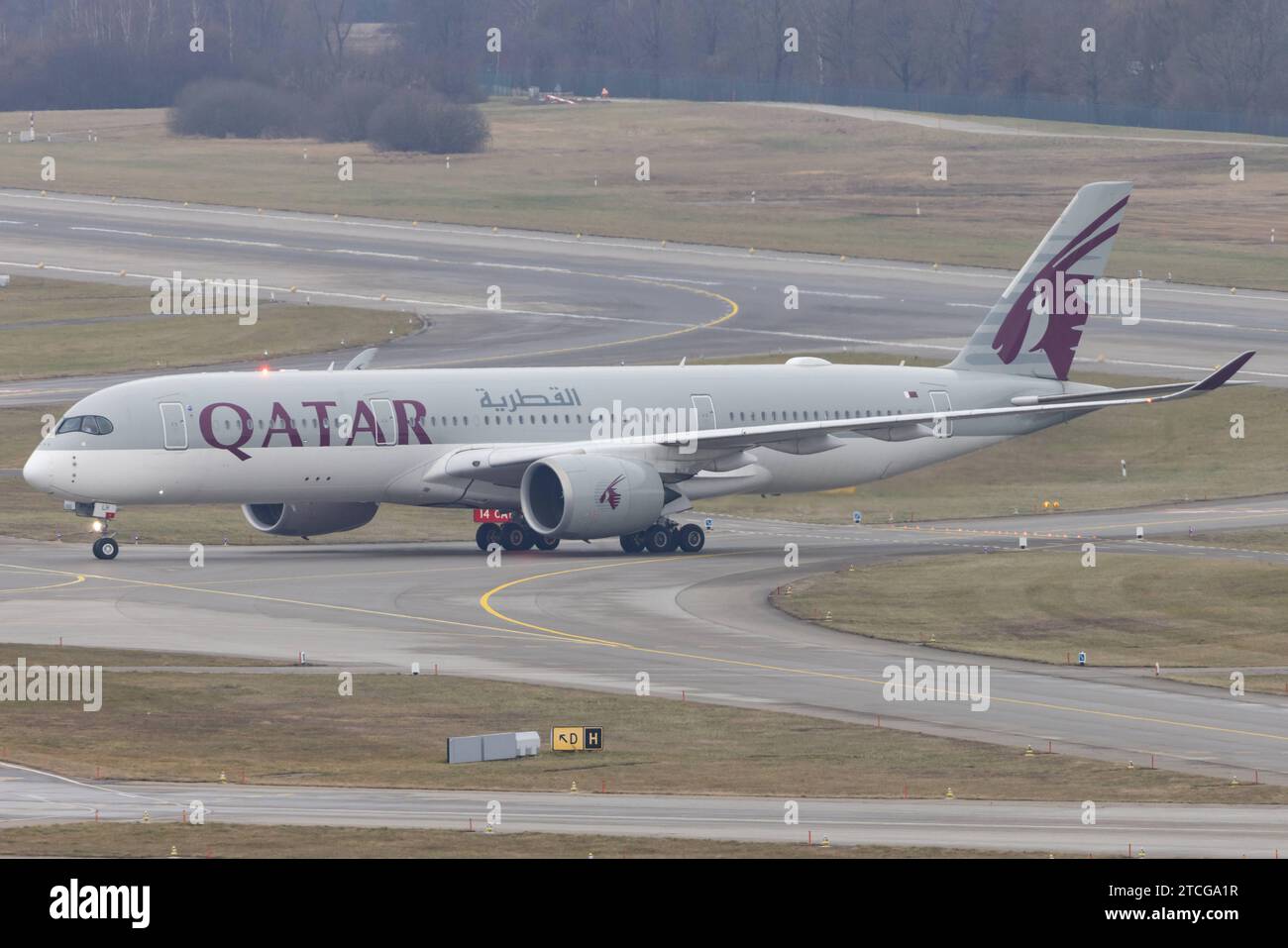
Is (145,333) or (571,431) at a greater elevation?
(145,333)

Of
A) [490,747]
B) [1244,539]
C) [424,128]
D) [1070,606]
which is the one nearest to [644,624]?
[1070,606]

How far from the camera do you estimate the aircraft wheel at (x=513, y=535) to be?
6656cm

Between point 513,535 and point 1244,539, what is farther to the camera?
point 513,535

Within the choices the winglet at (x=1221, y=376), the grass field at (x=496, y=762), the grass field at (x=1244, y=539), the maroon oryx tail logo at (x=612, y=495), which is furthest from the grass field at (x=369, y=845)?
the grass field at (x=1244, y=539)

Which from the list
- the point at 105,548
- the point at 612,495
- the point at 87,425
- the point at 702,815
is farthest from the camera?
the point at 105,548

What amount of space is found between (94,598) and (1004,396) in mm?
31963

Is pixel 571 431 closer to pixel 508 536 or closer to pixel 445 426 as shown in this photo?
pixel 508 536

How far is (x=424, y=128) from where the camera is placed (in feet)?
592

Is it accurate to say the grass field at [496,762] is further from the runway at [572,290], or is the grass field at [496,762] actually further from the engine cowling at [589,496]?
the runway at [572,290]

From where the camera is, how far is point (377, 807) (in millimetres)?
32438

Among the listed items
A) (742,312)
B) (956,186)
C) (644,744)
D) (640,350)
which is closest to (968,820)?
(644,744)

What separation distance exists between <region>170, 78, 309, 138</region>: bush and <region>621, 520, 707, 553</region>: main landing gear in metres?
130

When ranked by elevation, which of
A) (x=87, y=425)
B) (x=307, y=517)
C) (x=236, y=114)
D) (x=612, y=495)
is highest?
(x=236, y=114)

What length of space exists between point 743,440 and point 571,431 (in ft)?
18.4
